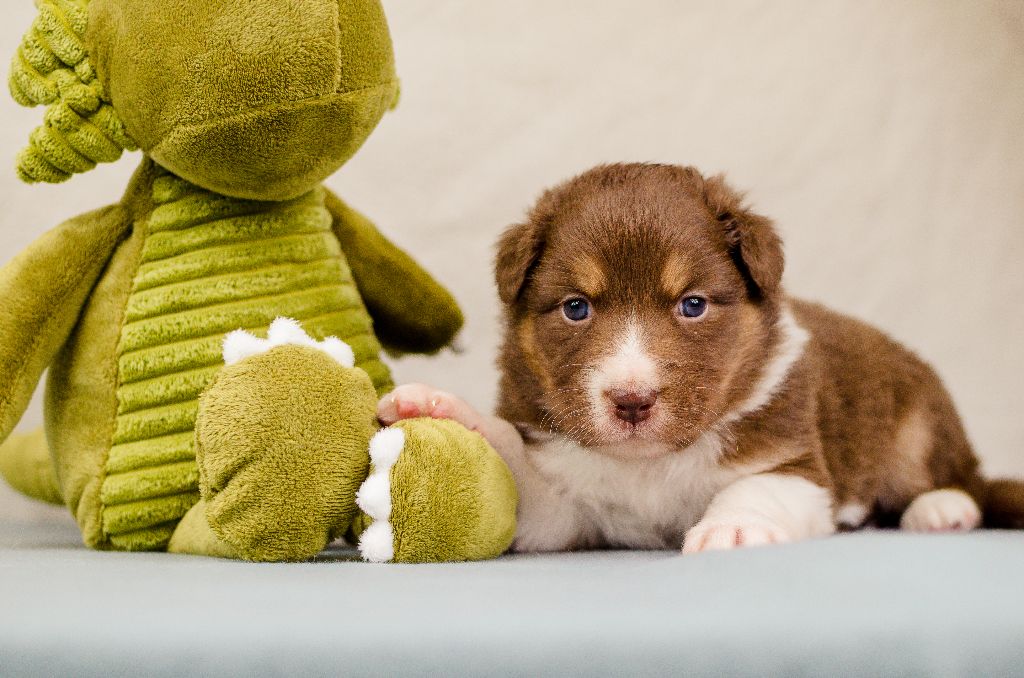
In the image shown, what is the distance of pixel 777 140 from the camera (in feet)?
16.4

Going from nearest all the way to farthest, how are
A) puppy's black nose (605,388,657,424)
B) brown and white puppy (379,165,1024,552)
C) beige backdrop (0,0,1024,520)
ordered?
puppy's black nose (605,388,657,424)
brown and white puppy (379,165,1024,552)
beige backdrop (0,0,1024,520)

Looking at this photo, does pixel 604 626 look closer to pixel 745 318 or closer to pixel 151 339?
pixel 745 318

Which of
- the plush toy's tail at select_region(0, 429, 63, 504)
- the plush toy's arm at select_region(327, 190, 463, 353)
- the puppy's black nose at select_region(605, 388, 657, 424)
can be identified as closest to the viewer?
the puppy's black nose at select_region(605, 388, 657, 424)

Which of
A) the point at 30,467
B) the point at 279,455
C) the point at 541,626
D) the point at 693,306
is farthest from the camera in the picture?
the point at 30,467

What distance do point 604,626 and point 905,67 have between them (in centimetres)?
403

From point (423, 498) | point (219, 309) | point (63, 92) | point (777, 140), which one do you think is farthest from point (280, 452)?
point (777, 140)

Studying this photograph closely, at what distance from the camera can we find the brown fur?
9.24 feet

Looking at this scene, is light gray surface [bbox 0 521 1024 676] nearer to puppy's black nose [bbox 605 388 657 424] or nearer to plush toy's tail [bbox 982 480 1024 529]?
puppy's black nose [bbox 605 388 657 424]

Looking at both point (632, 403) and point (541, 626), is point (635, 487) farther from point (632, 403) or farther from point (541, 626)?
point (541, 626)

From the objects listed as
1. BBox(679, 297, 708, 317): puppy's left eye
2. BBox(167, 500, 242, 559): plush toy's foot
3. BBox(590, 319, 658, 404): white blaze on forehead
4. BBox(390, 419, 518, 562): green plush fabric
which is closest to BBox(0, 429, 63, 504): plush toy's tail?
BBox(167, 500, 242, 559): plush toy's foot

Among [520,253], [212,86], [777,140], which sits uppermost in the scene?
[212,86]

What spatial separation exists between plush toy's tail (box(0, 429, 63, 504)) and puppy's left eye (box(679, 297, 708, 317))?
7.22ft

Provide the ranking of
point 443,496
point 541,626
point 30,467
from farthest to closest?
1. point 30,467
2. point 443,496
3. point 541,626

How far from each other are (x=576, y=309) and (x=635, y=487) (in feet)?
1.79
